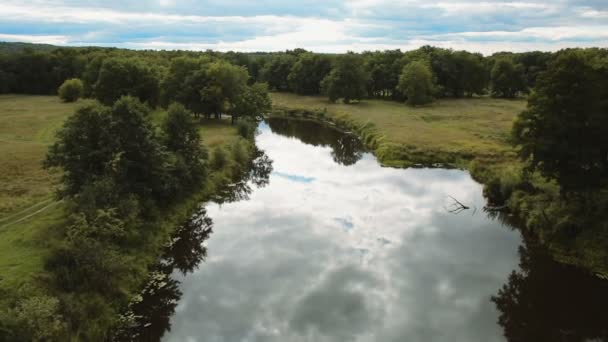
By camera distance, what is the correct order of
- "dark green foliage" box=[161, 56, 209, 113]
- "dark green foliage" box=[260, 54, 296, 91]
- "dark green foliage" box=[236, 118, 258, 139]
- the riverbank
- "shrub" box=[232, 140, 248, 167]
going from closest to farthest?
1. the riverbank
2. "shrub" box=[232, 140, 248, 167]
3. "dark green foliage" box=[236, 118, 258, 139]
4. "dark green foliage" box=[161, 56, 209, 113]
5. "dark green foliage" box=[260, 54, 296, 91]

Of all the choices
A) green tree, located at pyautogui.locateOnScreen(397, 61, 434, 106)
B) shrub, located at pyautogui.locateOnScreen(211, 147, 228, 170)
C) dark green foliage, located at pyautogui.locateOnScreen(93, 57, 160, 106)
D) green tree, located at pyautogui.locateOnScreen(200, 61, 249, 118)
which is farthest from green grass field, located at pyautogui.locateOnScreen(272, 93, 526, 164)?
dark green foliage, located at pyautogui.locateOnScreen(93, 57, 160, 106)

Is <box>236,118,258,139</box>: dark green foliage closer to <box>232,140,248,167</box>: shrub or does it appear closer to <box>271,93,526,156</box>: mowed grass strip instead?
<box>232,140,248,167</box>: shrub

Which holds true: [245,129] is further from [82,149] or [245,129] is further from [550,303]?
[550,303]

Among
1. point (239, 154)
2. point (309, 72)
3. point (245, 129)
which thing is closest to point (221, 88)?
point (245, 129)

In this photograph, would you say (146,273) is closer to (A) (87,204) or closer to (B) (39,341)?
(A) (87,204)

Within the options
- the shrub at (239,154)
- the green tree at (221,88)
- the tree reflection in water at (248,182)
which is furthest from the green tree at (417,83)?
the shrub at (239,154)

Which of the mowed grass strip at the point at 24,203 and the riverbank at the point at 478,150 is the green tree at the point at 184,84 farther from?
the riverbank at the point at 478,150
